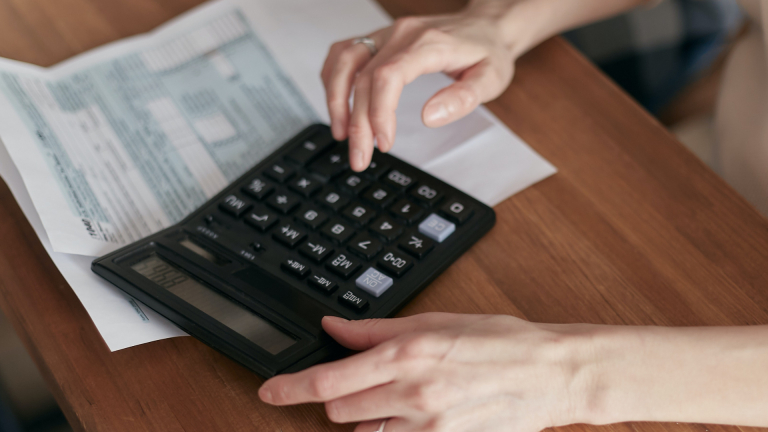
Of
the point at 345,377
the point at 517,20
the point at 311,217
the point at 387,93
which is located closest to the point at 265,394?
the point at 345,377

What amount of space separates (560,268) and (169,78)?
47 centimetres

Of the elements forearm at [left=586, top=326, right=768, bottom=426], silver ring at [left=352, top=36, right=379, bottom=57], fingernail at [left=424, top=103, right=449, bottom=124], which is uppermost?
silver ring at [left=352, top=36, right=379, bottom=57]

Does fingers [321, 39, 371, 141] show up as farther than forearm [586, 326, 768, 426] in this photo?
Yes

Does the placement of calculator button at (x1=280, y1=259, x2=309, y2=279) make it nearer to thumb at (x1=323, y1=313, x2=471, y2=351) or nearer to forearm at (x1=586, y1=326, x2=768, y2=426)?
thumb at (x1=323, y1=313, x2=471, y2=351)

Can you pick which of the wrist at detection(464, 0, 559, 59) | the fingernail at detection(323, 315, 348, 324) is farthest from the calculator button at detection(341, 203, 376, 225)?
the wrist at detection(464, 0, 559, 59)

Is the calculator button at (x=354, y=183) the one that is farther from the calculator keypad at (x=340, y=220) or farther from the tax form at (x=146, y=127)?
the tax form at (x=146, y=127)

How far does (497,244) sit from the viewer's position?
0.50 metres

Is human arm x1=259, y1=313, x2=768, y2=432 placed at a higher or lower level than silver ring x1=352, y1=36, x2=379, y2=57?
lower

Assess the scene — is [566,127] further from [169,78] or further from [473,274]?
[169,78]

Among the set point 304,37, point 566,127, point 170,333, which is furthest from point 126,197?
point 566,127

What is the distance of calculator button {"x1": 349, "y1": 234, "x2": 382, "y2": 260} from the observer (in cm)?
46

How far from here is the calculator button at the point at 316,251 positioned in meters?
0.46

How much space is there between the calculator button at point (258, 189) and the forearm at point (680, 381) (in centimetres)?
29

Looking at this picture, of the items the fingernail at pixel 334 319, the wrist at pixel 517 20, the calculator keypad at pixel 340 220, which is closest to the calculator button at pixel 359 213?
the calculator keypad at pixel 340 220
